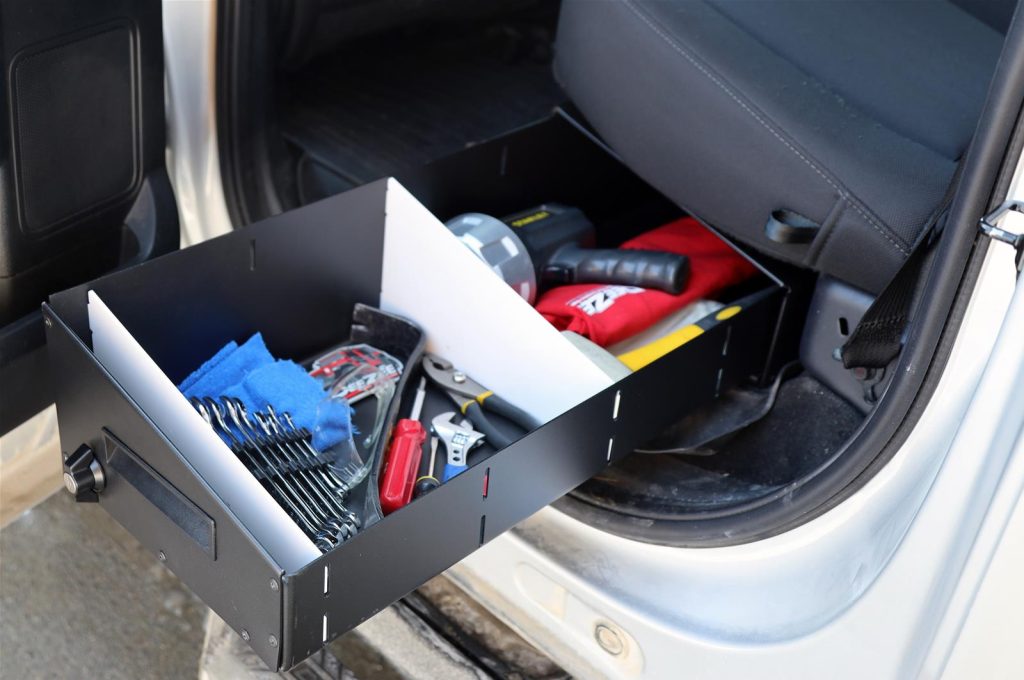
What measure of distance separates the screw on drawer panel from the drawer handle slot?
1.47ft

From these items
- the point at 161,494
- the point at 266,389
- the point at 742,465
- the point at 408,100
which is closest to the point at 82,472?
the point at 161,494

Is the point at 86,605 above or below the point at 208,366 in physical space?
below

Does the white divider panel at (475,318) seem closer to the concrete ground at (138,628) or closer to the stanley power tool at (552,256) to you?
the stanley power tool at (552,256)

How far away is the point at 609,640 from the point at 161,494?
0.48 m

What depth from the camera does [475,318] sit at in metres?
1.06

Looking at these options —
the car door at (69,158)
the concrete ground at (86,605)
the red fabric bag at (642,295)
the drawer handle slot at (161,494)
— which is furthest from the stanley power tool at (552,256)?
the concrete ground at (86,605)

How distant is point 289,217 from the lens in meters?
1.01

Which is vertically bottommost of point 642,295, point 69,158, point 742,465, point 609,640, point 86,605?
point 86,605

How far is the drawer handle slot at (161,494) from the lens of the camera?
756 millimetres

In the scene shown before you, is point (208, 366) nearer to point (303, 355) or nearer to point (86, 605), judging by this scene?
point (303, 355)

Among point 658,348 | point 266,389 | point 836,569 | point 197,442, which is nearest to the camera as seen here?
point 197,442

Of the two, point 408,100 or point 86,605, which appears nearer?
point 86,605

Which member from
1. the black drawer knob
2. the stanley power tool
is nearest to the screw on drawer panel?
the stanley power tool

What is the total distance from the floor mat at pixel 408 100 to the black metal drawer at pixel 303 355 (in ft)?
0.96
